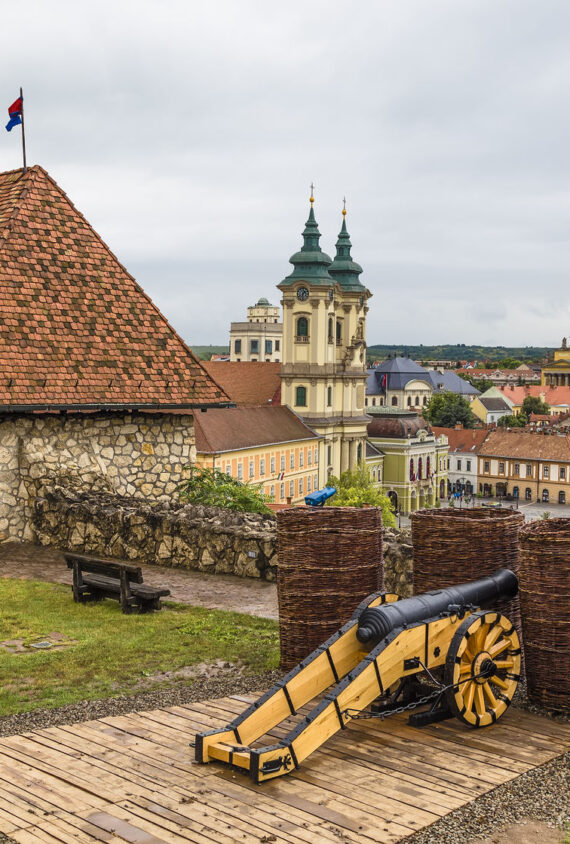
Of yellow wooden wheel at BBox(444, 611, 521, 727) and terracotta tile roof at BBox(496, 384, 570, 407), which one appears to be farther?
terracotta tile roof at BBox(496, 384, 570, 407)

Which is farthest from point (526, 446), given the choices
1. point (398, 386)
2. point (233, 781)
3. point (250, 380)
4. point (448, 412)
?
point (233, 781)

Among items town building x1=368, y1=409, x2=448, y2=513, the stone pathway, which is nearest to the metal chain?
the stone pathway

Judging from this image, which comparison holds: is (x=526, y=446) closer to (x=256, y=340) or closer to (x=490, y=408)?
(x=490, y=408)

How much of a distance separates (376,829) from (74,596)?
228 inches

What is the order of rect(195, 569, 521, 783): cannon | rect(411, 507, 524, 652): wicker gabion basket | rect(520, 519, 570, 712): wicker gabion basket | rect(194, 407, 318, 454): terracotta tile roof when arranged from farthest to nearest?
rect(194, 407, 318, 454): terracotta tile roof
rect(411, 507, 524, 652): wicker gabion basket
rect(520, 519, 570, 712): wicker gabion basket
rect(195, 569, 521, 783): cannon

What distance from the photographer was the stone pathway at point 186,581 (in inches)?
396

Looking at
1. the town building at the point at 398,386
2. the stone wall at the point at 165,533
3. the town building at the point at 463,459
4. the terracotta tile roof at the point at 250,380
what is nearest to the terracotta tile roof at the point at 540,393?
the town building at the point at 398,386

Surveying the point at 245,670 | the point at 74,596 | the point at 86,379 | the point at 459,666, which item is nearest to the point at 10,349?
the point at 86,379

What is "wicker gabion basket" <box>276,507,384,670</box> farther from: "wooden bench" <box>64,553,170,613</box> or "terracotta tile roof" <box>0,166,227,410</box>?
"terracotta tile roof" <box>0,166,227,410</box>

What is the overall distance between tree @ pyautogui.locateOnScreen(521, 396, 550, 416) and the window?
80.0 metres

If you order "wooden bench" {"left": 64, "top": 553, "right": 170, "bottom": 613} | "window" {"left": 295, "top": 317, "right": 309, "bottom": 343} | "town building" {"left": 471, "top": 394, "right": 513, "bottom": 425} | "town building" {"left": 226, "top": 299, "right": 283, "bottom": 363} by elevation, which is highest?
"town building" {"left": 226, "top": 299, "right": 283, "bottom": 363}

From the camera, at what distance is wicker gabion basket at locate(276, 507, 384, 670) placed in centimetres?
714

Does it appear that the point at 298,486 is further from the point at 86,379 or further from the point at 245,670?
the point at 245,670

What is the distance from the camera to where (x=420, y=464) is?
107 meters
